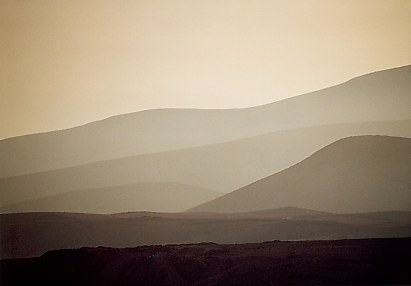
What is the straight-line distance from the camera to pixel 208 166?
5.59ft

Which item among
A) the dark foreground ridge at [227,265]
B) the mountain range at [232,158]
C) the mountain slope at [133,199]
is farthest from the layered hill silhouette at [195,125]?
the dark foreground ridge at [227,265]

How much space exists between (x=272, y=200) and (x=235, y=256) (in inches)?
8.2

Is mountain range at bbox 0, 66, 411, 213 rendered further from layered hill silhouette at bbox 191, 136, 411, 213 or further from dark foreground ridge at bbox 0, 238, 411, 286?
dark foreground ridge at bbox 0, 238, 411, 286

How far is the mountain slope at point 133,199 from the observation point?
169cm

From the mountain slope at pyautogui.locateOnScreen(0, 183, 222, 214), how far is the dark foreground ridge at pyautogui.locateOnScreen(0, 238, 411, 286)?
0.41 feet

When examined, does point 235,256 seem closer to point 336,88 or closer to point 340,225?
point 340,225

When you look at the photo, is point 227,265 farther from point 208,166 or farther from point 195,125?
point 195,125

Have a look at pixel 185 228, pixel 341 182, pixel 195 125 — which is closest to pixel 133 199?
pixel 185 228

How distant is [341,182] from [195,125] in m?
0.49

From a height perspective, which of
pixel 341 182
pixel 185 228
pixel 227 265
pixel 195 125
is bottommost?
pixel 227 265

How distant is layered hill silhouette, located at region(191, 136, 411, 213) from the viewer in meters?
1.68

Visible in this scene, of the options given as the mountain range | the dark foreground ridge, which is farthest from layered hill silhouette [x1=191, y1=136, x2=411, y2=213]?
the dark foreground ridge

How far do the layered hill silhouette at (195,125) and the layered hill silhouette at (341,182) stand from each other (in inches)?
3.9

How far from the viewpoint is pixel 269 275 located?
1.63m
